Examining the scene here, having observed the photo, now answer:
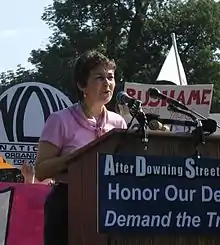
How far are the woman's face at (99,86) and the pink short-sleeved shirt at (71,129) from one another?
0.09 metres

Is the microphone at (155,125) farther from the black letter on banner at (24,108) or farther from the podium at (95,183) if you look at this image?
the black letter on banner at (24,108)

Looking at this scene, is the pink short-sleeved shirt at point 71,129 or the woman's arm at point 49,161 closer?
the woman's arm at point 49,161

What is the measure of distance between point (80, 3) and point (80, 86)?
35377mm

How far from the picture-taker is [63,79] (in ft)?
115

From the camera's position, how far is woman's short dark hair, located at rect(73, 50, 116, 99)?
3684 mm

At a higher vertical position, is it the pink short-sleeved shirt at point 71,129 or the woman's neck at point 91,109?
the woman's neck at point 91,109

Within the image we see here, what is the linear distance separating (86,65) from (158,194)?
2.62 feet

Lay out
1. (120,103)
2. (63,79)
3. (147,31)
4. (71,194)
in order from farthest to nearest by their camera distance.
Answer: (147,31) < (63,79) < (120,103) < (71,194)

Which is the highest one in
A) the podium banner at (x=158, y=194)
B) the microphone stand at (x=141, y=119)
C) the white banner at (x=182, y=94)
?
the white banner at (x=182, y=94)

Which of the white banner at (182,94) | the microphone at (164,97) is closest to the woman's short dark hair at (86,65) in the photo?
the microphone at (164,97)

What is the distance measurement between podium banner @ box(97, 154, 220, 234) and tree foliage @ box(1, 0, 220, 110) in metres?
32.3

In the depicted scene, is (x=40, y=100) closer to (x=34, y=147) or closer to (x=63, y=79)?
(x=34, y=147)

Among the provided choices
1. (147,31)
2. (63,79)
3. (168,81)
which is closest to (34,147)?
(168,81)

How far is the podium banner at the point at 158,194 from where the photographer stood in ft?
10.4
